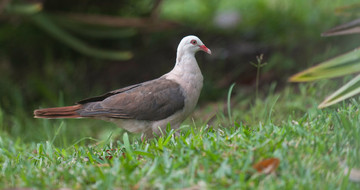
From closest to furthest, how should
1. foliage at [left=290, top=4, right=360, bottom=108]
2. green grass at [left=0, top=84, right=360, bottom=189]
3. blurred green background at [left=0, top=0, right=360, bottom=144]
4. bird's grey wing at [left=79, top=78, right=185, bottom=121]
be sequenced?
green grass at [left=0, top=84, right=360, bottom=189] → bird's grey wing at [left=79, top=78, right=185, bottom=121] → foliage at [left=290, top=4, right=360, bottom=108] → blurred green background at [left=0, top=0, right=360, bottom=144]

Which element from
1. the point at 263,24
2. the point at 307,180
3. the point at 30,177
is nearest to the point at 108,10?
the point at 263,24

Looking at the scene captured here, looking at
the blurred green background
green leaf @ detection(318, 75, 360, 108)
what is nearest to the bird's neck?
green leaf @ detection(318, 75, 360, 108)

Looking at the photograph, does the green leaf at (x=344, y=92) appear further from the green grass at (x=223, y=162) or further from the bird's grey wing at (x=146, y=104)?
the bird's grey wing at (x=146, y=104)

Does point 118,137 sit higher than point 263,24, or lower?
lower

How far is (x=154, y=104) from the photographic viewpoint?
12.6 ft

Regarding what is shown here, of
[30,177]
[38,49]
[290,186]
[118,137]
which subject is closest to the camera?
[290,186]

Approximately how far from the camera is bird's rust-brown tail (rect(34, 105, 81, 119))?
3916mm

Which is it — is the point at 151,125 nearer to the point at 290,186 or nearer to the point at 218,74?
the point at 290,186

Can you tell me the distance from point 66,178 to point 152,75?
13.0 ft

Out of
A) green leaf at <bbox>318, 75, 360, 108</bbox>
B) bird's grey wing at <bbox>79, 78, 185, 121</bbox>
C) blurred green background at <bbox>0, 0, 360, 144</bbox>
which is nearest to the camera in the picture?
green leaf at <bbox>318, 75, 360, 108</bbox>

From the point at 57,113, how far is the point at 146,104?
70 centimetres

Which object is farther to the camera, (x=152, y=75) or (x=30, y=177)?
(x=152, y=75)

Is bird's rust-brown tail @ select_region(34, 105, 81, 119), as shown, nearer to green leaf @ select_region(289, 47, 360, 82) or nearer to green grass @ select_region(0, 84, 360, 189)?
green grass @ select_region(0, 84, 360, 189)

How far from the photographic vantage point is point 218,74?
6.63 meters
